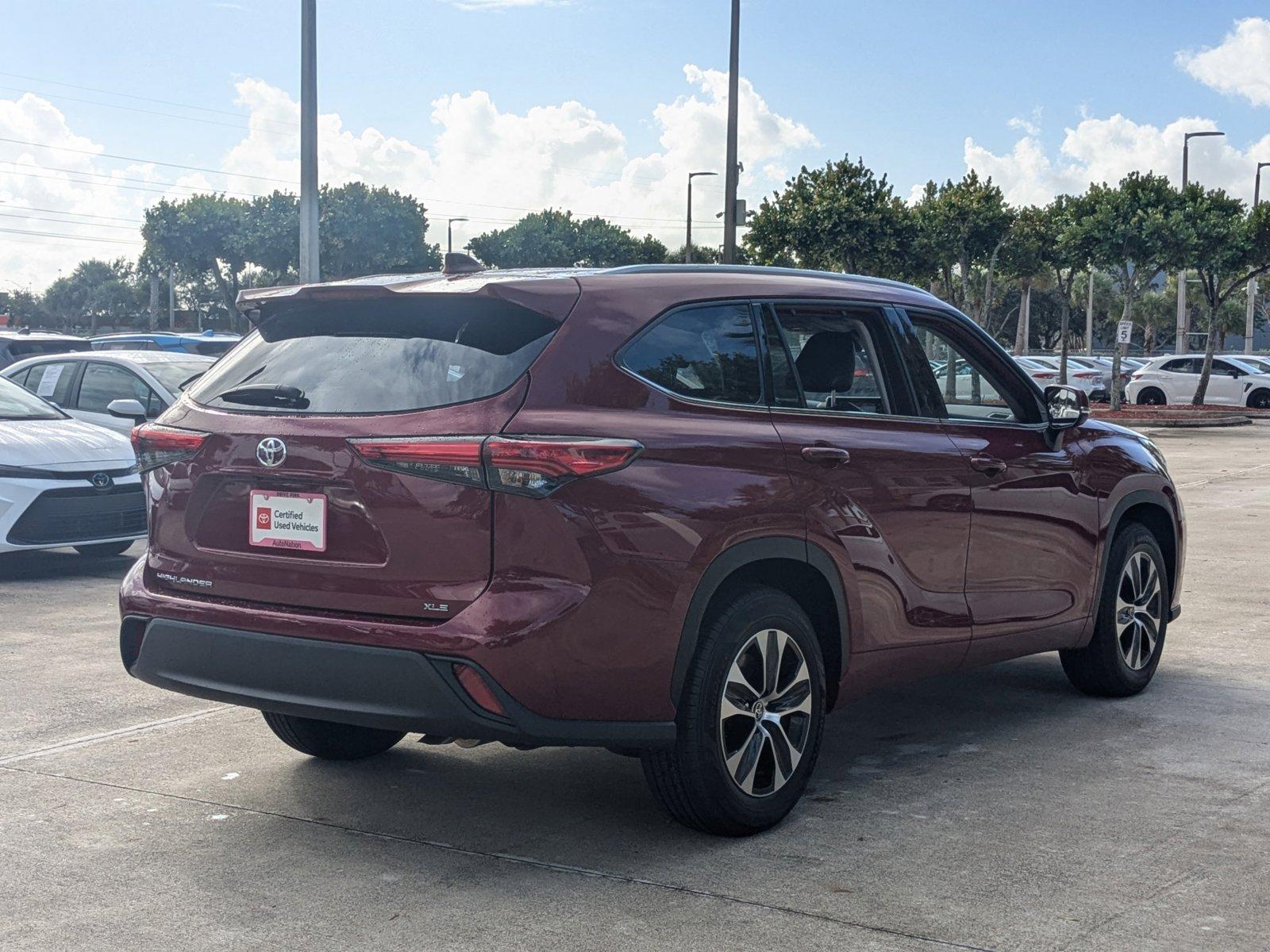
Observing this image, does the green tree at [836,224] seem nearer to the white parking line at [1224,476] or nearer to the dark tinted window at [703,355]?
the white parking line at [1224,476]

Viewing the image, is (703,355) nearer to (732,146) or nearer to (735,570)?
(735,570)

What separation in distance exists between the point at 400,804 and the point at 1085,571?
2.95 m

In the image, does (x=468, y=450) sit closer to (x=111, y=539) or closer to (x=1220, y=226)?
(x=111, y=539)

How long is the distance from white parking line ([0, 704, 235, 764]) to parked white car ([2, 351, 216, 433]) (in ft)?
22.8

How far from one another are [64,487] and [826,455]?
6.78 meters

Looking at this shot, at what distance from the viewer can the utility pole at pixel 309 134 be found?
1920cm

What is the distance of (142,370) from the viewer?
13164mm

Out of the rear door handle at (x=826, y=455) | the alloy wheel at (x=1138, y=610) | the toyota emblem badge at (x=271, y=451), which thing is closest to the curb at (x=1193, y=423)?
the alloy wheel at (x=1138, y=610)

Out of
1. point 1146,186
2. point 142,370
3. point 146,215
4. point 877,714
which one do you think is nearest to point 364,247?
point 146,215

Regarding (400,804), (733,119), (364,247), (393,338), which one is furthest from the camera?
(364,247)

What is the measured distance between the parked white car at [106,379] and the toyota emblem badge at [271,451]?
8876mm

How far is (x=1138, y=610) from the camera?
6617 mm

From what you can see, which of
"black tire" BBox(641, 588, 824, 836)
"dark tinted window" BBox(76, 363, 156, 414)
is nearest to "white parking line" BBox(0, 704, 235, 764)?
"black tire" BBox(641, 588, 824, 836)

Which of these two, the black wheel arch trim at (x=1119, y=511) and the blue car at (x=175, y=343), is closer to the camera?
the black wheel arch trim at (x=1119, y=511)
